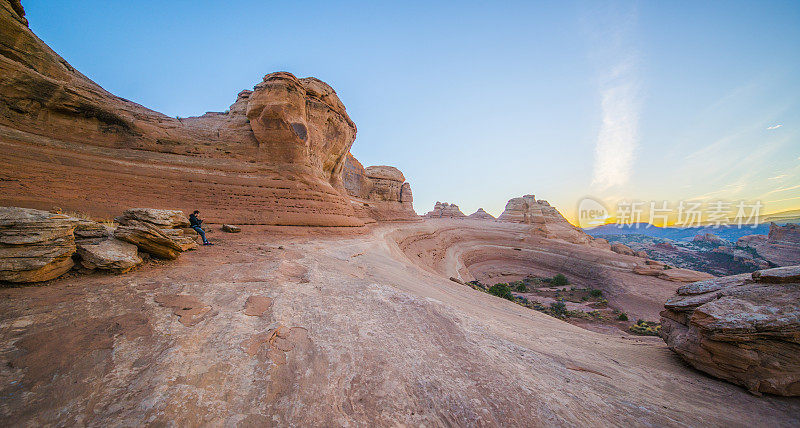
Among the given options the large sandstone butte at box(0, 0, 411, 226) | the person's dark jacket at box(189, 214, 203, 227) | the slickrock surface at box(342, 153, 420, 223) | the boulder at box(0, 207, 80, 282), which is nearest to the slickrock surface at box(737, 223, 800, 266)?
the slickrock surface at box(342, 153, 420, 223)

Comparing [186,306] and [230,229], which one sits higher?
[230,229]

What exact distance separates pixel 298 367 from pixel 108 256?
4054 mm

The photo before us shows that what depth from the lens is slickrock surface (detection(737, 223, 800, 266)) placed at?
31.9 metres

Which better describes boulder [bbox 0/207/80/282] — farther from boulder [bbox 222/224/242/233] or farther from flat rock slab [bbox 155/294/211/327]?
boulder [bbox 222/224/242/233]

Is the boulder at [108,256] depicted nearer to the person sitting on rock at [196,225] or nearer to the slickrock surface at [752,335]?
the person sitting on rock at [196,225]

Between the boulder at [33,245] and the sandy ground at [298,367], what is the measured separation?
25 cm

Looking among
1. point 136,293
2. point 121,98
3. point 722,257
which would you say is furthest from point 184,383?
point 722,257

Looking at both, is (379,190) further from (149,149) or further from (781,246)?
(781,246)

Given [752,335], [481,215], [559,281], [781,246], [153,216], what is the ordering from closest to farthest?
[752,335] → [153,216] → [559,281] → [781,246] → [481,215]

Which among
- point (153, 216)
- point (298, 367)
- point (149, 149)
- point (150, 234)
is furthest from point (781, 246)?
point (149, 149)

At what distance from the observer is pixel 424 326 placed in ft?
11.7

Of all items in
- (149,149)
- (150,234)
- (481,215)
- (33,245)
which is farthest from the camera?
(481,215)

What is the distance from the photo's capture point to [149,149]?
9922mm

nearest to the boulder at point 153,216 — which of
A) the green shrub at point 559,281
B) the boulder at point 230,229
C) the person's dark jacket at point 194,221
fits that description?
the person's dark jacket at point 194,221
